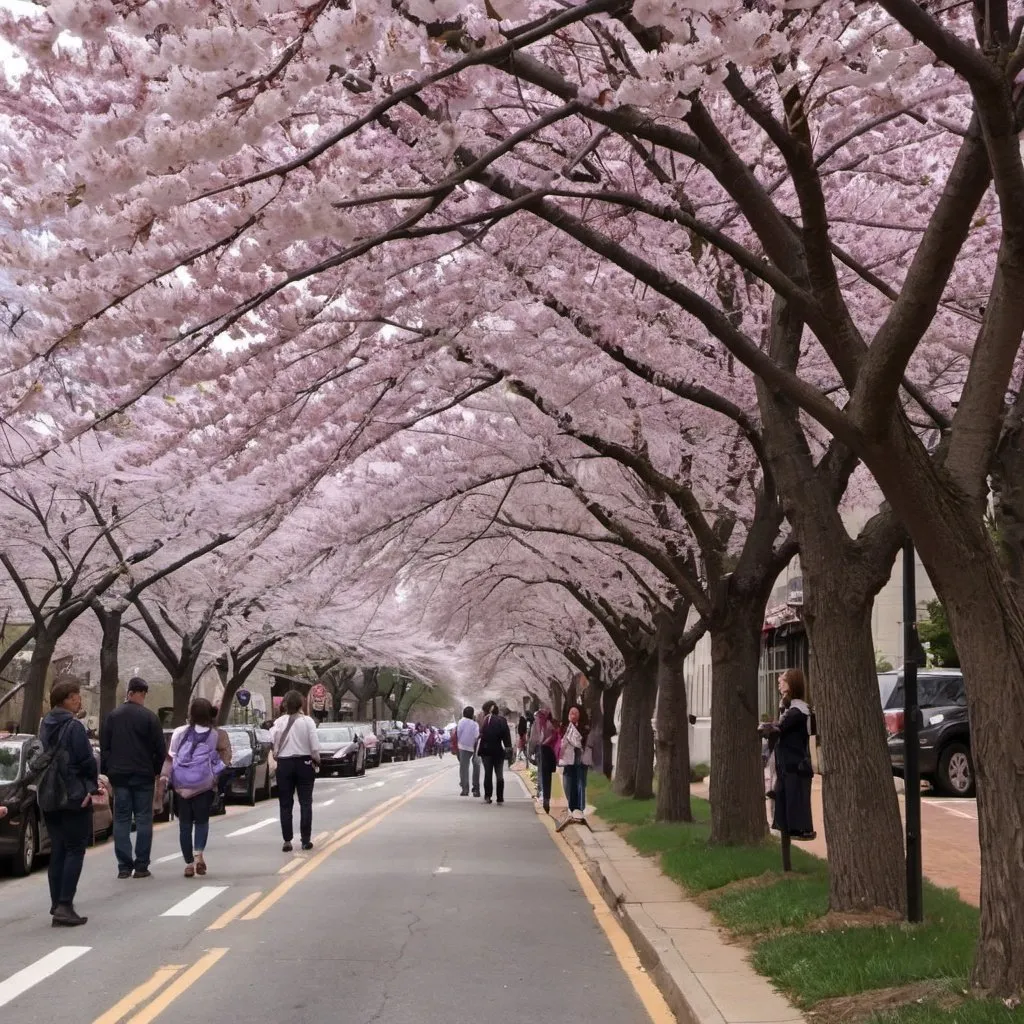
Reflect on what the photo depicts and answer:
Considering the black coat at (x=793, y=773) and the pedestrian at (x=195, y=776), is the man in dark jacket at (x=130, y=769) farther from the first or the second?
the black coat at (x=793, y=773)

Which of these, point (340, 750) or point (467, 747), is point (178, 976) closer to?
point (467, 747)

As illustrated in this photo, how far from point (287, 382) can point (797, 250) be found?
5.15 m

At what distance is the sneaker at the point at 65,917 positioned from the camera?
10422mm

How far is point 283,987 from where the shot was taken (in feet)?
26.9

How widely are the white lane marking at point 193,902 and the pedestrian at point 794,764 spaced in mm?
4863

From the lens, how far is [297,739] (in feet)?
54.8

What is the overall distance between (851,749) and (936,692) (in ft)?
45.0

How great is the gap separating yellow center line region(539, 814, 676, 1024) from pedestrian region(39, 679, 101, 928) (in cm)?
405

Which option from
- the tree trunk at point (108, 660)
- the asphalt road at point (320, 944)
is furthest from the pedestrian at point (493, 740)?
the asphalt road at point (320, 944)

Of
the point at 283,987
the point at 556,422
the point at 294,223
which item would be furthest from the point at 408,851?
the point at 294,223

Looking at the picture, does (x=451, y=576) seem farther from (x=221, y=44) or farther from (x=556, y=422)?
(x=221, y=44)

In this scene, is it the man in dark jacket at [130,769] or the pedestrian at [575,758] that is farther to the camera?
the pedestrian at [575,758]

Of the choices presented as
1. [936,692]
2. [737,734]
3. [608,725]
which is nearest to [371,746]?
[608,725]

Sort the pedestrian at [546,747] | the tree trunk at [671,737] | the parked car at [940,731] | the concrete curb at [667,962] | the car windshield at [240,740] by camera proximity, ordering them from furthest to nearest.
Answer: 1. the car windshield at [240,740]
2. the pedestrian at [546,747]
3. the parked car at [940,731]
4. the tree trunk at [671,737]
5. the concrete curb at [667,962]
